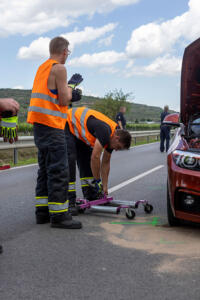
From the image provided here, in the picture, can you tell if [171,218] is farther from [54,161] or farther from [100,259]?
[54,161]

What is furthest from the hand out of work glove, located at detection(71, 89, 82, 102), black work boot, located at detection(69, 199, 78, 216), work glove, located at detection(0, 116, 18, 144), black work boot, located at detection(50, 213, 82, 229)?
black work boot, located at detection(69, 199, 78, 216)

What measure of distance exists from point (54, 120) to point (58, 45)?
2.73ft

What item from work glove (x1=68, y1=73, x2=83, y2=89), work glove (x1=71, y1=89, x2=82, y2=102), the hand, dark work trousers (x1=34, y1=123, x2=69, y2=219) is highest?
work glove (x1=68, y1=73, x2=83, y2=89)

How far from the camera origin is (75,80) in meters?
5.05

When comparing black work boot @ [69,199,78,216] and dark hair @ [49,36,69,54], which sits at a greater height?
dark hair @ [49,36,69,54]

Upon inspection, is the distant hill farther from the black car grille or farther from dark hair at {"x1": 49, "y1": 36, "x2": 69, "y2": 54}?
the black car grille

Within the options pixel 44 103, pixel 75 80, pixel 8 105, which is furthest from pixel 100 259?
pixel 75 80

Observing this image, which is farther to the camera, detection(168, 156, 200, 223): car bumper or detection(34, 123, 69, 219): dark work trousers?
detection(34, 123, 69, 219): dark work trousers

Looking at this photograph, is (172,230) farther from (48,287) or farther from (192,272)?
(48,287)

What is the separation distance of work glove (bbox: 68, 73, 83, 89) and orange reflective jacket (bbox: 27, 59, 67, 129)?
497mm

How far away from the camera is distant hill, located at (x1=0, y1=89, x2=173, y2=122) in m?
95.1

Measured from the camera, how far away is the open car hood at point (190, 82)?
5.12 m

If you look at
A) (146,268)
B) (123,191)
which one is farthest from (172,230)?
(123,191)

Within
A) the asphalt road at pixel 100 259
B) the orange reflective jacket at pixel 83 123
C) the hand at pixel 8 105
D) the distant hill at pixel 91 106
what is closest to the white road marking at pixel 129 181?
the asphalt road at pixel 100 259
